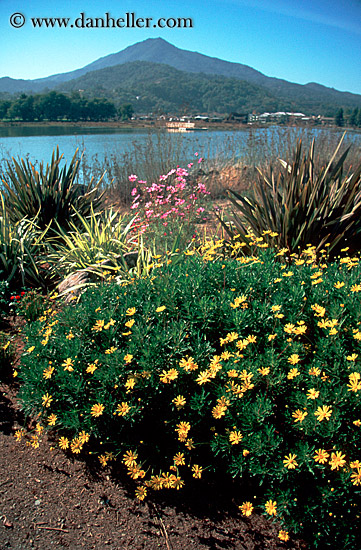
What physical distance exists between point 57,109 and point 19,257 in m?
16.2

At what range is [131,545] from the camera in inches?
74.9

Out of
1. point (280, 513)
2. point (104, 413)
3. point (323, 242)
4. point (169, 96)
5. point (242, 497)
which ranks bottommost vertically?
point (242, 497)

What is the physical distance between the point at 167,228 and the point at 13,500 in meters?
3.89

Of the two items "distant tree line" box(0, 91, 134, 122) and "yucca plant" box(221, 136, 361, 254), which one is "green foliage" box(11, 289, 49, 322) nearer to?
"yucca plant" box(221, 136, 361, 254)

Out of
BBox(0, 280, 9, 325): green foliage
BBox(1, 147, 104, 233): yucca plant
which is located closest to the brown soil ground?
BBox(0, 280, 9, 325): green foliage

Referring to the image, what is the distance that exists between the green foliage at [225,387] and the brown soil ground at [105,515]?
0.42ft

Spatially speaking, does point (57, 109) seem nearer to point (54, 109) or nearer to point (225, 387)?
point (54, 109)

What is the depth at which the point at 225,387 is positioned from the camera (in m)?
2.03

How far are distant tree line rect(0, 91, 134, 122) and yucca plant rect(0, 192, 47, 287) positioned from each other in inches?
540

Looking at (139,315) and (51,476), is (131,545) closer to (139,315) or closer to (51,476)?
(51,476)

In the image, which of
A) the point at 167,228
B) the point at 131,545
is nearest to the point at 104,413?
the point at 131,545

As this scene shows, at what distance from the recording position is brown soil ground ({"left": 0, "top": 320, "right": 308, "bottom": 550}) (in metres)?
1.93

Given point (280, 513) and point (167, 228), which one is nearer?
point (280, 513)

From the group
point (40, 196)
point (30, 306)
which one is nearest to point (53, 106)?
point (40, 196)
